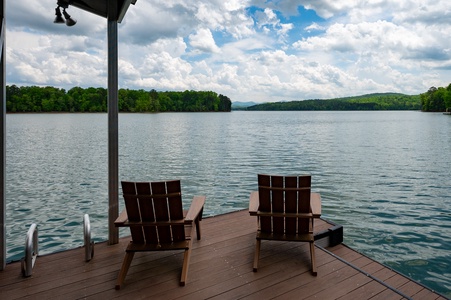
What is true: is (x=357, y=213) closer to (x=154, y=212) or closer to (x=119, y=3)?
(x=154, y=212)

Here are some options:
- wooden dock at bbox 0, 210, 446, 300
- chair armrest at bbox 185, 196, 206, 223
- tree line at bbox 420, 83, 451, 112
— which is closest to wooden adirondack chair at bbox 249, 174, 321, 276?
wooden dock at bbox 0, 210, 446, 300

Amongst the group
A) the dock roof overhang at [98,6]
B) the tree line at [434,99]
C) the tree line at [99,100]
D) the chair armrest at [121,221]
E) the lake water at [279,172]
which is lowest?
the lake water at [279,172]

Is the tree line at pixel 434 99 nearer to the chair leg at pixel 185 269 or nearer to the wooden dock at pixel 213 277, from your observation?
the wooden dock at pixel 213 277

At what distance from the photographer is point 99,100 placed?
130 ft

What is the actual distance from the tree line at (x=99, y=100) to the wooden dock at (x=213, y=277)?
71.4 inches

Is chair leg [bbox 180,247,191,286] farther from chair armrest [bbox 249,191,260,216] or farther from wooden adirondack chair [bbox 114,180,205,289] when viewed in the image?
chair armrest [bbox 249,191,260,216]

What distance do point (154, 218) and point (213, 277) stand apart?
0.79 meters

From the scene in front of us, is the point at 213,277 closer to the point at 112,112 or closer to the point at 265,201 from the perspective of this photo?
the point at 265,201

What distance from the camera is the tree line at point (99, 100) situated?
1418 inches

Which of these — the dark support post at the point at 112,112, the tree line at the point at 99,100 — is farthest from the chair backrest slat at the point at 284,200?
the tree line at the point at 99,100

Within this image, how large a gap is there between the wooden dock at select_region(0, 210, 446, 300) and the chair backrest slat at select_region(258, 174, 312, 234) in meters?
0.31

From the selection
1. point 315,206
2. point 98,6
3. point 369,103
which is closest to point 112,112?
point 98,6

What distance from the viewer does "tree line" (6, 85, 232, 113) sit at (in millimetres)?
36028

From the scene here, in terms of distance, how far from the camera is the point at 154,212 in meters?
3.17
